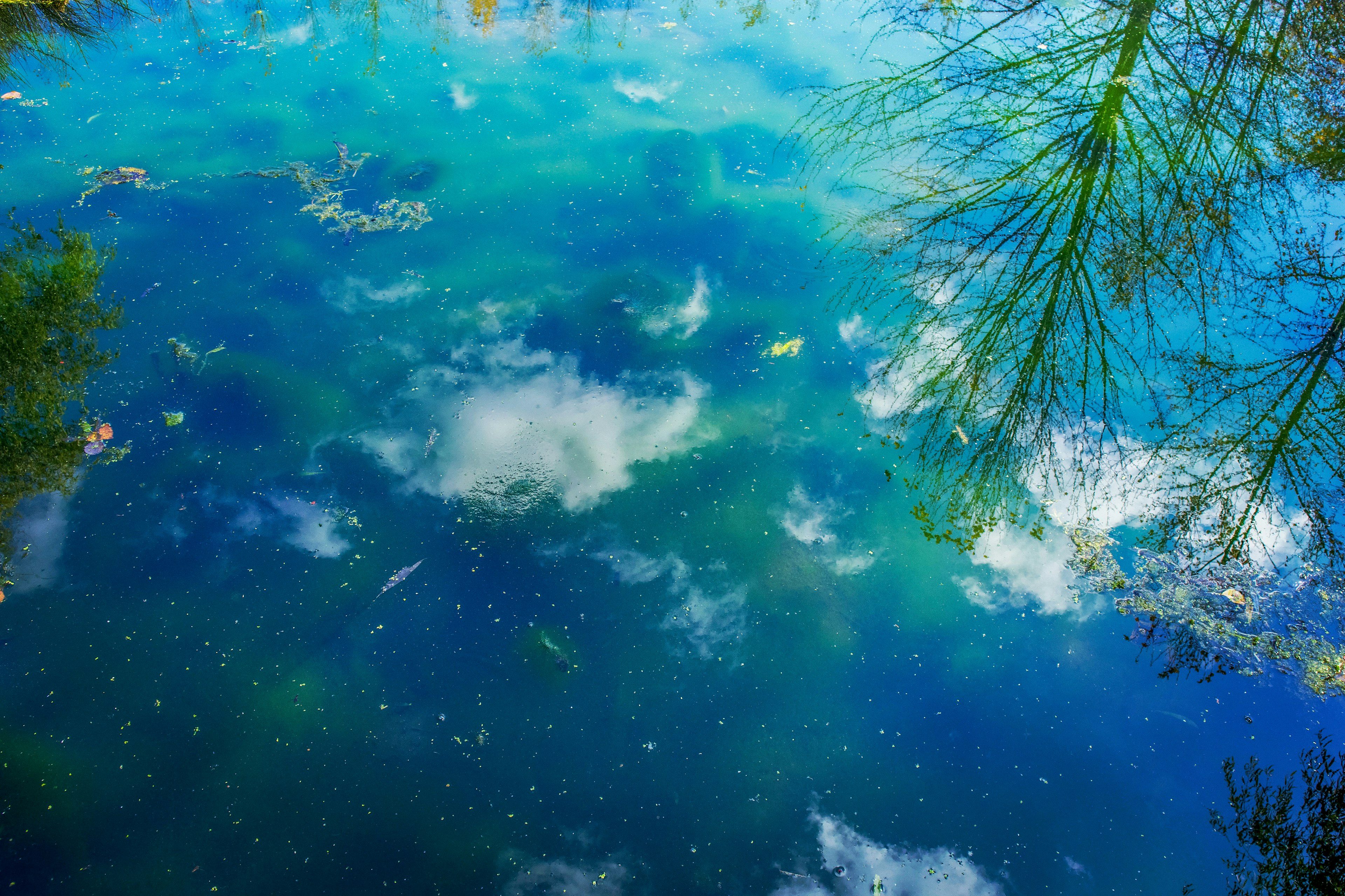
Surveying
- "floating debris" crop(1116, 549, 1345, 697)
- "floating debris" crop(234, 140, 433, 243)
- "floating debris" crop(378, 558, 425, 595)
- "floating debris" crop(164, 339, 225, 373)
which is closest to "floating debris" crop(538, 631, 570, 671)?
"floating debris" crop(378, 558, 425, 595)

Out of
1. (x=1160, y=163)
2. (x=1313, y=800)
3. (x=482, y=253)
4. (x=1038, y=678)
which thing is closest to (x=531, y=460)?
(x=482, y=253)

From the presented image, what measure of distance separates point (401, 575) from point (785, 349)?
92.4 inches

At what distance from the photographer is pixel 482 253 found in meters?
4.58

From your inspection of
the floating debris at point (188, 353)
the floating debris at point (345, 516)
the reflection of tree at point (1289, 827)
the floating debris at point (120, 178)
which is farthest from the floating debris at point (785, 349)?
the floating debris at point (120, 178)

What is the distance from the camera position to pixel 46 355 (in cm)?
383

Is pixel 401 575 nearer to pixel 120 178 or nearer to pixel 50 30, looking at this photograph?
pixel 120 178

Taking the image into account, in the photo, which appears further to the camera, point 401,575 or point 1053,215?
point 1053,215

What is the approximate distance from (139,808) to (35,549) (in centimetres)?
133

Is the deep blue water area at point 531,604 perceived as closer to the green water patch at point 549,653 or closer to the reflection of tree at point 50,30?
the green water patch at point 549,653

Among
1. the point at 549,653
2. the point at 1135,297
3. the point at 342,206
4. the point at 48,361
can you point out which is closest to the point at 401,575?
the point at 549,653

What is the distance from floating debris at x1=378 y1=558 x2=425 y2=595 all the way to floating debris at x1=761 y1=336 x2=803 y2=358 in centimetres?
212

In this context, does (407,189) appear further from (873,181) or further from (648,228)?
(873,181)

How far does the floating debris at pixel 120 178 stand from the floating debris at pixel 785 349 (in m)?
4.01

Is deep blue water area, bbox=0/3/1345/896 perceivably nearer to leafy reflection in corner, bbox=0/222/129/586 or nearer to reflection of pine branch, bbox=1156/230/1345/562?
leafy reflection in corner, bbox=0/222/129/586
